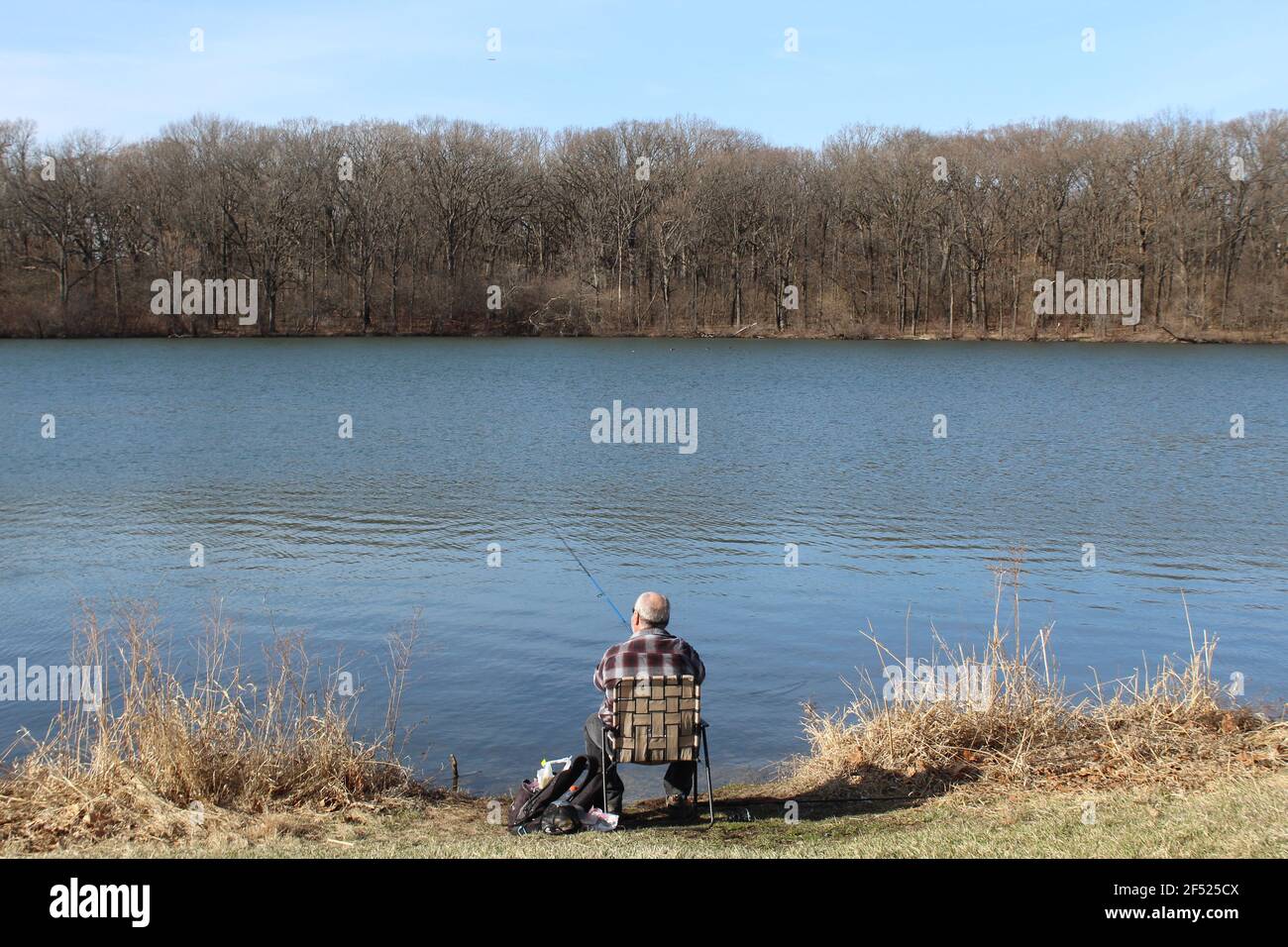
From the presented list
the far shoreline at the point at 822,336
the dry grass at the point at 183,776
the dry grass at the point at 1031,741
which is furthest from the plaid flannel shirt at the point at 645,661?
the far shoreline at the point at 822,336

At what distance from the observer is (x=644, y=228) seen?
75125mm

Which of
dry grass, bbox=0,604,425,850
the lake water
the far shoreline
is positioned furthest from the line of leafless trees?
dry grass, bbox=0,604,425,850

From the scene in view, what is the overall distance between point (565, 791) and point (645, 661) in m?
0.96

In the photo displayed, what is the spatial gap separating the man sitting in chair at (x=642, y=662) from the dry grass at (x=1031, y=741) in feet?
4.52

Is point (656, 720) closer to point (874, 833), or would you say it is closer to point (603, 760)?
point (603, 760)

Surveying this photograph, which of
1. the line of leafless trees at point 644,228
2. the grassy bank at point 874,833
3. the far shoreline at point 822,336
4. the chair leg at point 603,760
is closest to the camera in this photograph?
the grassy bank at point 874,833

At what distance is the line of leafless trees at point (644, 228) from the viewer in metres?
68.1

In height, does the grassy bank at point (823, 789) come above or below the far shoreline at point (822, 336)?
below

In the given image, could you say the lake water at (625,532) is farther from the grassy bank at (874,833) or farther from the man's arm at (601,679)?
the man's arm at (601,679)

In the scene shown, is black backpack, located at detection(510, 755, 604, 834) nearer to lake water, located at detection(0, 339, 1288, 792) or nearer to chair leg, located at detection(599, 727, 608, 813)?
chair leg, located at detection(599, 727, 608, 813)

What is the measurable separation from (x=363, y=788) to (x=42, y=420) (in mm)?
25226

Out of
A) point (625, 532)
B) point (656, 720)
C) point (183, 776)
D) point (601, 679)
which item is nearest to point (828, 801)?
point (656, 720)
